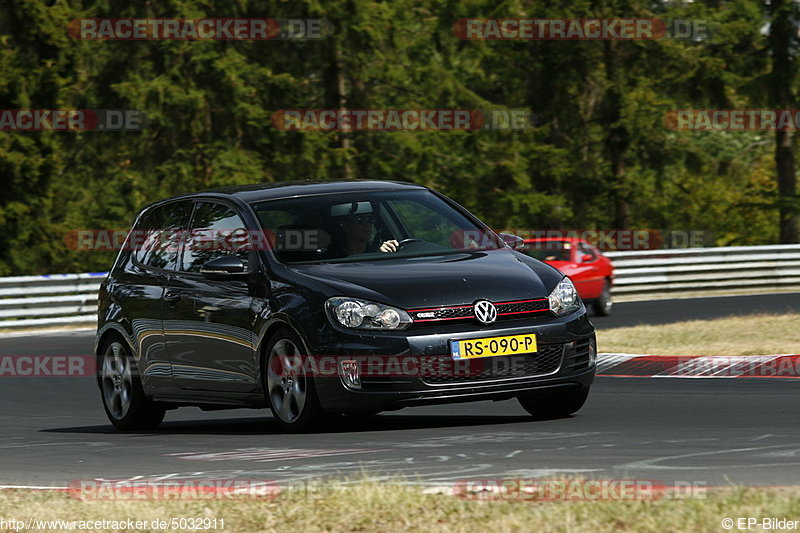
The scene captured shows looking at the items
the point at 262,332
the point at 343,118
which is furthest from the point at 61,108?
the point at 262,332

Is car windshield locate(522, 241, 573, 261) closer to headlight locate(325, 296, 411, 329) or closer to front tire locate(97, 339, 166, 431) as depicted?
front tire locate(97, 339, 166, 431)

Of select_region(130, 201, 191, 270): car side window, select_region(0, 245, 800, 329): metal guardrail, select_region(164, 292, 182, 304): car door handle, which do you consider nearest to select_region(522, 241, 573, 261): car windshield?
select_region(0, 245, 800, 329): metal guardrail

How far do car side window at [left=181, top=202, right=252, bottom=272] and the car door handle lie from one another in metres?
0.19

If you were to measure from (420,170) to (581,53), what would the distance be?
7396mm

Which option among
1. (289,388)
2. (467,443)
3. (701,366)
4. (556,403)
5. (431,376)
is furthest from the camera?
(701,366)

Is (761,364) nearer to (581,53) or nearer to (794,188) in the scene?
(794,188)

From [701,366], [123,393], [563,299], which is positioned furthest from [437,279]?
[701,366]

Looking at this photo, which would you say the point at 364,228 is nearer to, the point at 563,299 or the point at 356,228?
the point at 356,228

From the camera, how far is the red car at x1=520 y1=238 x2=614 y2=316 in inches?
993

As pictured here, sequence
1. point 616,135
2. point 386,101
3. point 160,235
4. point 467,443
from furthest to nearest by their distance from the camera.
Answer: point 616,135 < point 386,101 < point 160,235 < point 467,443

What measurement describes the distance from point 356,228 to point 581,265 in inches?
628

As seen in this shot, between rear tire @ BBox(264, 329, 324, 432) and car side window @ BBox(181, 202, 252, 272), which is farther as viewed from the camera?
car side window @ BBox(181, 202, 252, 272)

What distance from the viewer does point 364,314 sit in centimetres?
899

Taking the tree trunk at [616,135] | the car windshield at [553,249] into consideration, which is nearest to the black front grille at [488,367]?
the car windshield at [553,249]
